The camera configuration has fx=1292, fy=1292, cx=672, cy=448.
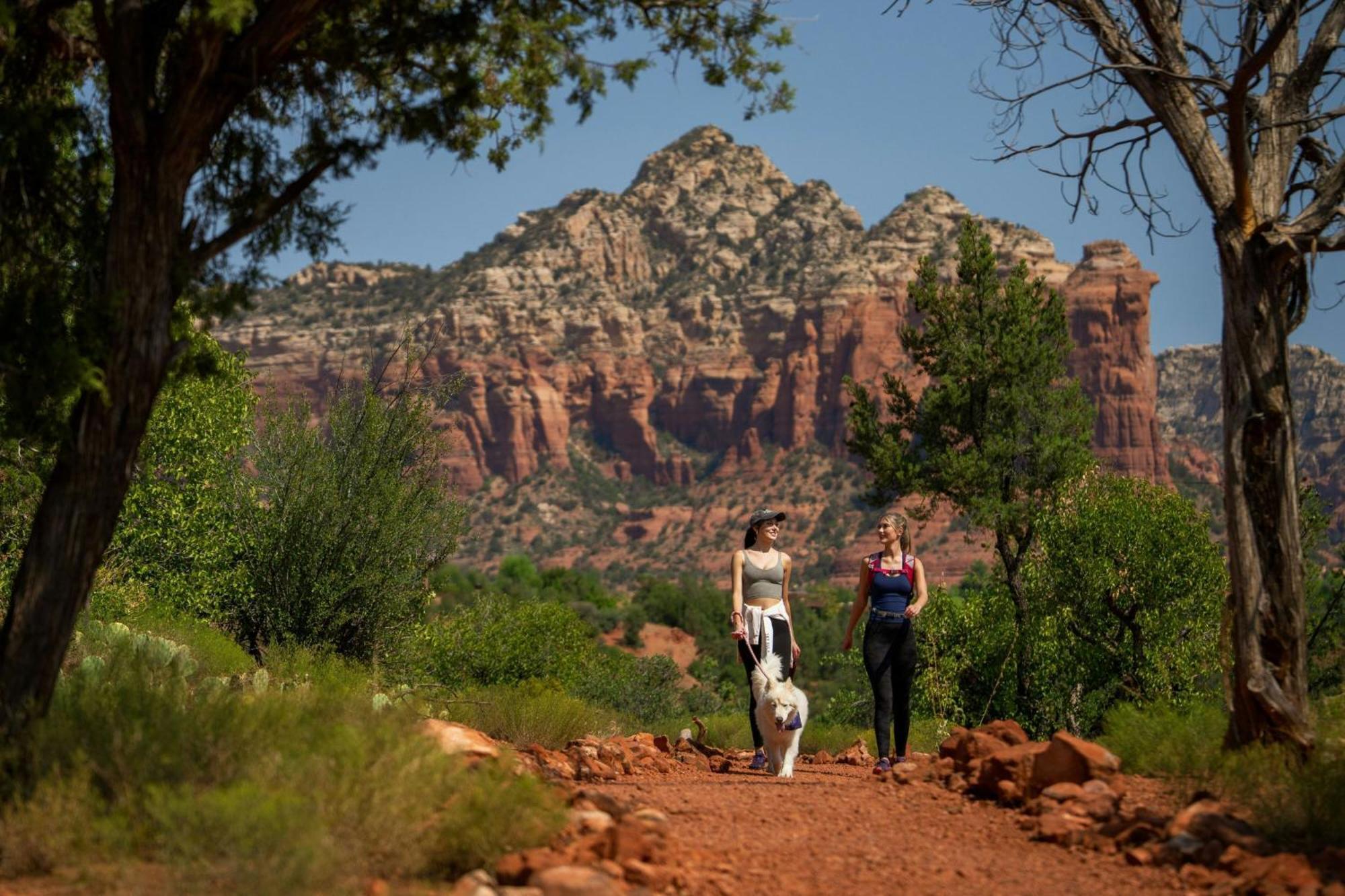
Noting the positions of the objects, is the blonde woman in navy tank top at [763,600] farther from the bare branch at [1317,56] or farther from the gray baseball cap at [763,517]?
the bare branch at [1317,56]

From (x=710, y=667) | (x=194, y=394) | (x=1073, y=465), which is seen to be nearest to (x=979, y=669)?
(x=1073, y=465)

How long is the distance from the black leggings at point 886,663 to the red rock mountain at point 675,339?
102 metres

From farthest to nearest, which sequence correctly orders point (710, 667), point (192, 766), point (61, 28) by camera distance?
point (710, 667) → point (61, 28) → point (192, 766)

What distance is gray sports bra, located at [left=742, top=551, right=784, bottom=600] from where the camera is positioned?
9625mm

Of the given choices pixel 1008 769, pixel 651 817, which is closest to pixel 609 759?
pixel 1008 769

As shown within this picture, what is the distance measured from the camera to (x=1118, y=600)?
19516 mm

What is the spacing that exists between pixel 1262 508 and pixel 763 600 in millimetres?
3690

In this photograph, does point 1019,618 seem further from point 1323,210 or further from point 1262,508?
point 1323,210

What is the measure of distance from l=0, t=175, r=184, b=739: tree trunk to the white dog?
4.75 metres

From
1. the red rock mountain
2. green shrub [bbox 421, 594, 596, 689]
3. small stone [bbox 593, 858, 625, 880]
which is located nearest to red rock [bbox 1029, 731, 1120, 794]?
small stone [bbox 593, 858, 625, 880]

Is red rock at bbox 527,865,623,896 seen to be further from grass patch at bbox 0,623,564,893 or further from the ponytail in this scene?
the ponytail

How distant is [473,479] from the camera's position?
444ft

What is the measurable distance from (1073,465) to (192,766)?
15732mm

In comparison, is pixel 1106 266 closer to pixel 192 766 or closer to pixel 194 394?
pixel 194 394
